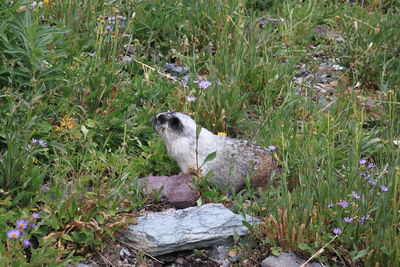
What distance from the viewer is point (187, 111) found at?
6.14 meters

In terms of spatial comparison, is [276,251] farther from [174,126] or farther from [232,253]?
[174,126]

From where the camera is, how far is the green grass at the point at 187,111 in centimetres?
438

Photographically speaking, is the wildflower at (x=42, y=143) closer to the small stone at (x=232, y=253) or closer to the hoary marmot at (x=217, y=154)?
the hoary marmot at (x=217, y=154)

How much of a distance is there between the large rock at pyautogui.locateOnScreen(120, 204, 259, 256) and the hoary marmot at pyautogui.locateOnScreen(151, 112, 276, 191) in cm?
57

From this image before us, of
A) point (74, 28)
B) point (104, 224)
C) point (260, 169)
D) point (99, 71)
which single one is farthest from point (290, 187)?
point (74, 28)

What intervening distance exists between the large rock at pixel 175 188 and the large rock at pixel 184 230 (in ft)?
0.95

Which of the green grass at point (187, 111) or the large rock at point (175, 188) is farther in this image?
the large rock at point (175, 188)

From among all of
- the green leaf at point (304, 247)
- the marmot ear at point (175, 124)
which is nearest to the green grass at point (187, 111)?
the green leaf at point (304, 247)

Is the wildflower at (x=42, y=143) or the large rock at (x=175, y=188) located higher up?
the wildflower at (x=42, y=143)

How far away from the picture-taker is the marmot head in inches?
222

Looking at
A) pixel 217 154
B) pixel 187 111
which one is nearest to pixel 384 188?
pixel 217 154

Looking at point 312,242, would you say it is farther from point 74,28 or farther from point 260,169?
point 74,28

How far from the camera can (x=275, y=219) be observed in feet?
14.5

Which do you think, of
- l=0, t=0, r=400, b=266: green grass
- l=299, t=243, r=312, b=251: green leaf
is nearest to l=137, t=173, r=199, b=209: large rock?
l=0, t=0, r=400, b=266: green grass
